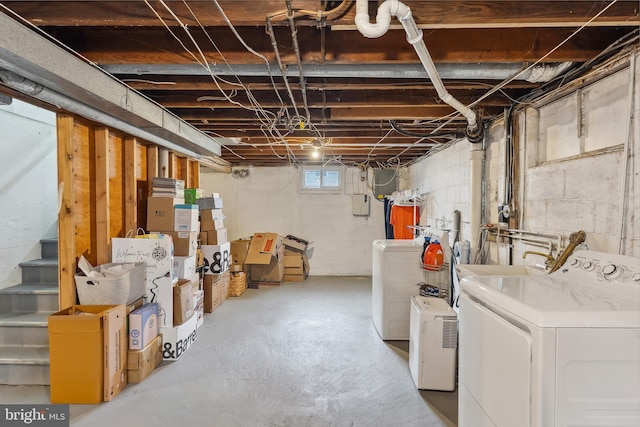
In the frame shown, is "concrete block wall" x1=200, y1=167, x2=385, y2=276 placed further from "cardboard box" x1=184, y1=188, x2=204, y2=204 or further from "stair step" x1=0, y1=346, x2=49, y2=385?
"stair step" x1=0, y1=346, x2=49, y2=385

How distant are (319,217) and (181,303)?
343 centimetres

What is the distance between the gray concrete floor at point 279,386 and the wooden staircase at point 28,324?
0.12 m

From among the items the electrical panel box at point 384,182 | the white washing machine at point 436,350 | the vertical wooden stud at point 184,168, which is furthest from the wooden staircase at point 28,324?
the electrical panel box at point 384,182

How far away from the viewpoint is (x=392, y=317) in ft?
9.93

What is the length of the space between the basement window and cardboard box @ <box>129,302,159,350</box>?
3776 mm

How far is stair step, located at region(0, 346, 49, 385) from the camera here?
2.26 meters

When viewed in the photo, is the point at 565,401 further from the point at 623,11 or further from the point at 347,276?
the point at 347,276

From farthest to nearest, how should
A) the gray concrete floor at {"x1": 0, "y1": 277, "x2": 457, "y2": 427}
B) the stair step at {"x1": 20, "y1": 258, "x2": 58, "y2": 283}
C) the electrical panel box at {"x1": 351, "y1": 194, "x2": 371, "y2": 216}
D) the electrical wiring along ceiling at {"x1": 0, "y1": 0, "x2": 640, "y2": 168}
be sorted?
the electrical panel box at {"x1": 351, "y1": 194, "x2": 371, "y2": 216} → the stair step at {"x1": 20, "y1": 258, "x2": 58, "y2": 283} → the gray concrete floor at {"x1": 0, "y1": 277, "x2": 457, "y2": 427} → the electrical wiring along ceiling at {"x1": 0, "y1": 0, "x2": 640, "y2": 168}

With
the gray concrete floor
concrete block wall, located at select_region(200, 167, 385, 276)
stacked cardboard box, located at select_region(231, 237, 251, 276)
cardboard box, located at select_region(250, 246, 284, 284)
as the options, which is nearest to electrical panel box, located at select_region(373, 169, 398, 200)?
concrete block wall, located at select_region(200, 167, 385, 276)

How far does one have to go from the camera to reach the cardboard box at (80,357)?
203cm

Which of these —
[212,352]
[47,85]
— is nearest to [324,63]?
[47,85]

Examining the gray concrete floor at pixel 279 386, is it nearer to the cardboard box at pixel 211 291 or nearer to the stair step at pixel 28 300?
the cardboard box at pixel 211 291

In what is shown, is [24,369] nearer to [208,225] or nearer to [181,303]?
[181,303]

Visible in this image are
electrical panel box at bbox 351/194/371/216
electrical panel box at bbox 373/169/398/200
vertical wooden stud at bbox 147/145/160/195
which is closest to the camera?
vertical wooden stud at bbox 147/145/160/195
